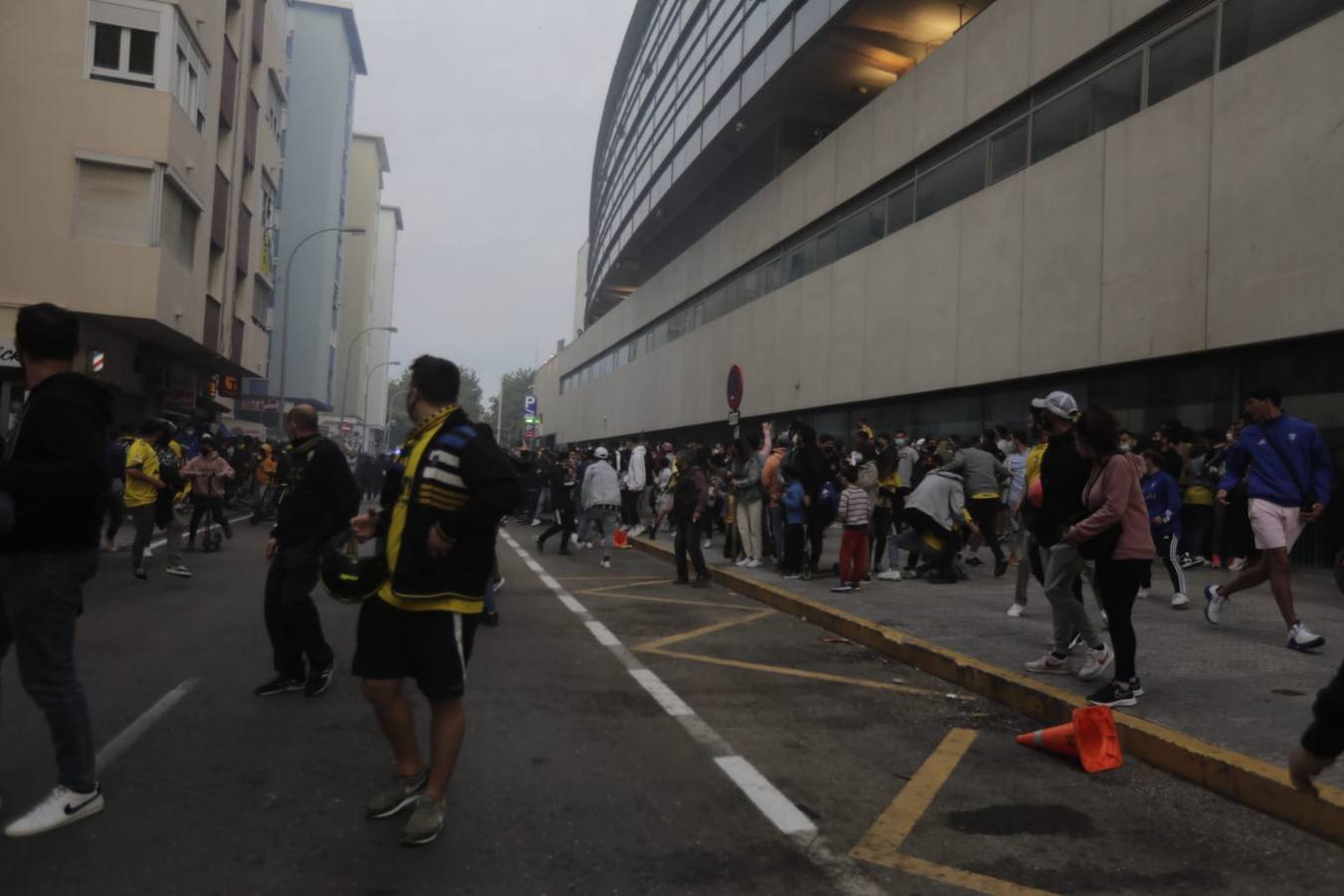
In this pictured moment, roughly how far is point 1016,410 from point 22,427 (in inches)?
564

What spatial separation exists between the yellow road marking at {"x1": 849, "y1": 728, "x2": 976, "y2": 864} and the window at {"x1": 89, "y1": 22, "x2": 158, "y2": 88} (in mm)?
20704

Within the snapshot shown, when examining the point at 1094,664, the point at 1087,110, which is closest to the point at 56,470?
the point at 1094,664

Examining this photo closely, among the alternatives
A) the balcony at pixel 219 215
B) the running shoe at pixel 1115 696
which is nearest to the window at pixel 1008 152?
the running shoe at pixel 1115 696

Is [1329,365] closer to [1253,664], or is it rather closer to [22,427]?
[1253,664]

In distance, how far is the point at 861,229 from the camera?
20.5m

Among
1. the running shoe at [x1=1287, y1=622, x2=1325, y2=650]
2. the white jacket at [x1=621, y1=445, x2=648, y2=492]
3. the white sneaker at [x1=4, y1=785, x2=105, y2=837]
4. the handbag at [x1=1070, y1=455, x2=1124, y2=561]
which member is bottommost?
the white sneaker at [x1=4, y1=785, x2=105, y2=837]

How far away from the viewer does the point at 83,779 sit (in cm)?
358

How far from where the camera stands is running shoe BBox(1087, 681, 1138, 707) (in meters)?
5.27

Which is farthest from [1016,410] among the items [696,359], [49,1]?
[49,1]

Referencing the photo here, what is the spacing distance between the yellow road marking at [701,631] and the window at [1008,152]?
9465 mm

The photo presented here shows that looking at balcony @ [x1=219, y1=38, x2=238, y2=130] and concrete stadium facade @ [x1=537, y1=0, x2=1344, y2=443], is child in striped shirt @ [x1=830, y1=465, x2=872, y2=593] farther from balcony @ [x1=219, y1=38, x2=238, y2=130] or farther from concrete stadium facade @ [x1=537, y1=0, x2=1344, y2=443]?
balcony @ [x1=219, y1=38, x2=238, y2=130]

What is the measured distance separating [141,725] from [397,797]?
1.93 meters

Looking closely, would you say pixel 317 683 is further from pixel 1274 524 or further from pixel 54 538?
pixel 1274 524

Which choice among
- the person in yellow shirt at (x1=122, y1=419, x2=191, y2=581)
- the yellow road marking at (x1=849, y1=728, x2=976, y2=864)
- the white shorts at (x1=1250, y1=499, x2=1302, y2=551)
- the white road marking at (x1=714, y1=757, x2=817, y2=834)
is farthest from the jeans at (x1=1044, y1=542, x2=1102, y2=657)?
the person in yellow shirt at (x1=122, y1=419, x2=191, y2=581)
